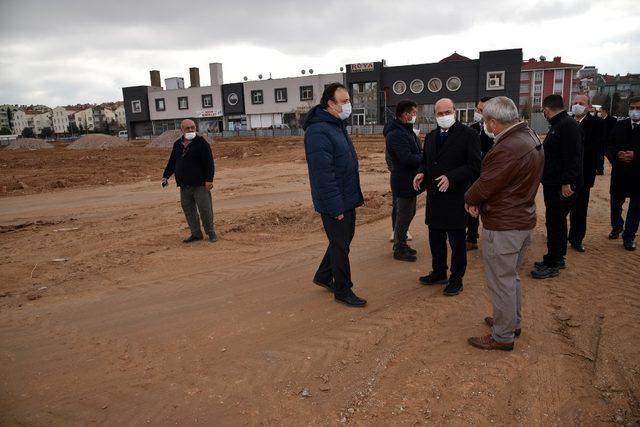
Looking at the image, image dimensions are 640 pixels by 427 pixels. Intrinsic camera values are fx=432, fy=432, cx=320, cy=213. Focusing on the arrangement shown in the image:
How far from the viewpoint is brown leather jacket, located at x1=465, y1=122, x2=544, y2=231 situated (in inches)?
127

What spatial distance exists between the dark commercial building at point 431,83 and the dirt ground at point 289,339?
107 feet

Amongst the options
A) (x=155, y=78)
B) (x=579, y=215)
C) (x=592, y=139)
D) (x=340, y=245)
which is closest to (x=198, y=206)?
(x=340, y=245)

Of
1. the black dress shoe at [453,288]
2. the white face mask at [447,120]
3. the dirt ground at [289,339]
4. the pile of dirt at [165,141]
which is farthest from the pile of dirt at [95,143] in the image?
the black dress shoe at [453,288]

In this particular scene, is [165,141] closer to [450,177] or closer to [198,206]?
[198,206]

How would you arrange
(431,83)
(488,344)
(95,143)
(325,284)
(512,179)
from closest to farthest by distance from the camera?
(512,179), (488,344), (325,284), (95,143), (431,83)

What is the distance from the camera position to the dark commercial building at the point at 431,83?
37812 millimetres

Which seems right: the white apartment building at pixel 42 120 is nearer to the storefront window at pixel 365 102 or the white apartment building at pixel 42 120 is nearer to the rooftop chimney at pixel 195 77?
the rooftop chimney at pixel 195 77

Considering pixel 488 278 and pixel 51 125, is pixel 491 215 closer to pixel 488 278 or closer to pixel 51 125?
pixel 488 278

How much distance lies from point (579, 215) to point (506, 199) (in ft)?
11.3

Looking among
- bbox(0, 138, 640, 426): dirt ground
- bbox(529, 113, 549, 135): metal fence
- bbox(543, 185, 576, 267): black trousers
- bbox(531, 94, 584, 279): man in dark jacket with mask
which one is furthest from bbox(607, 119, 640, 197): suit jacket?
bbox(529, 113, 549, 135): metal fence

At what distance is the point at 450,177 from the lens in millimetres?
4387

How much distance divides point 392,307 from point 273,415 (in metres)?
1.93

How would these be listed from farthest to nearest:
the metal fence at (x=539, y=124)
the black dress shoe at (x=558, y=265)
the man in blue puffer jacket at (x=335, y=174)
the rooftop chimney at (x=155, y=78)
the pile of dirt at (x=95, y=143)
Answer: the rooftop chimney at (x=155, y=78) < the pile of dirt at (x=95, y=143) < the metal fence at (x=539, y=124) < the black dress shoe at (x=558, y=265) < the man in blue puffer jacket at (x=335, y=174)

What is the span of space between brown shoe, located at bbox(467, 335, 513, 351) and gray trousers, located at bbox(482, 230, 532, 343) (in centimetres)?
4
